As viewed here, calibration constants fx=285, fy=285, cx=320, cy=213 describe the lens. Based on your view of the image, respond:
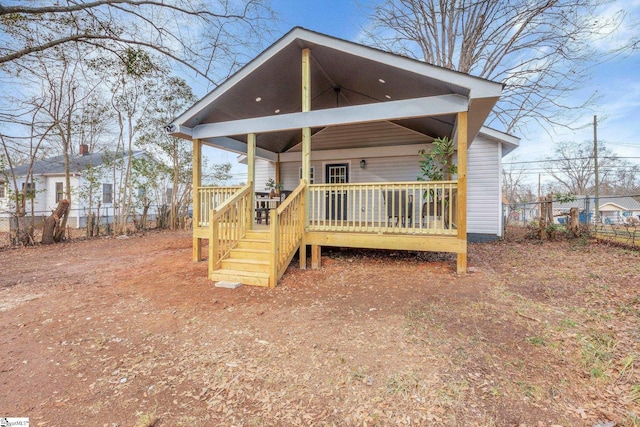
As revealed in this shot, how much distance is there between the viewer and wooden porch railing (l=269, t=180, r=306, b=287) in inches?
190

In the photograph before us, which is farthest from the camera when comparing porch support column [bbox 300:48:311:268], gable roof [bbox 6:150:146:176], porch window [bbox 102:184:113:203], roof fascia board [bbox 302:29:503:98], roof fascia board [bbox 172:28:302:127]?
porch window [bbox 102:184:113:203]

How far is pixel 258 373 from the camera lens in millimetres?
2516

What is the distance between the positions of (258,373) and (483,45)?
1581 centimetres

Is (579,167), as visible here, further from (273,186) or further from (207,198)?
(207,198)

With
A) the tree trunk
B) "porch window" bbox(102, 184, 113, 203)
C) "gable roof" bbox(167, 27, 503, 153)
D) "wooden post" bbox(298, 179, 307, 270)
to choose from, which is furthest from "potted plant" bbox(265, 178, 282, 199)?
"porch window" bbox(102, 184, 113, 203)

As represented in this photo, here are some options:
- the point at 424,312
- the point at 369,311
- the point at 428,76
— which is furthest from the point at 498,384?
the point at 428,76

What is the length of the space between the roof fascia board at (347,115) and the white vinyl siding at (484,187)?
4.70 m

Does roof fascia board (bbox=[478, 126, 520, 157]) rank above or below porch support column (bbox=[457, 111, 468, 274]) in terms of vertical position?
above

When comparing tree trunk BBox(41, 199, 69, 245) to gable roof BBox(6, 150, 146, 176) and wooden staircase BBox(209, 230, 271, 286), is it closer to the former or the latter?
gable roof BBox(6, 150, 146, 176)

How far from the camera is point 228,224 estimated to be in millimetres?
5543

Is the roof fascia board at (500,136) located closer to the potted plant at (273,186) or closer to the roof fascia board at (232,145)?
the potted plant at (273,186)

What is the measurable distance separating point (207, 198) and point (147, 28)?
4865mm

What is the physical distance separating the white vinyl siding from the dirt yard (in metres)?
3.93

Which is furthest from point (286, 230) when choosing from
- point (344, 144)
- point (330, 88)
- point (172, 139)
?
point (172, 139)
